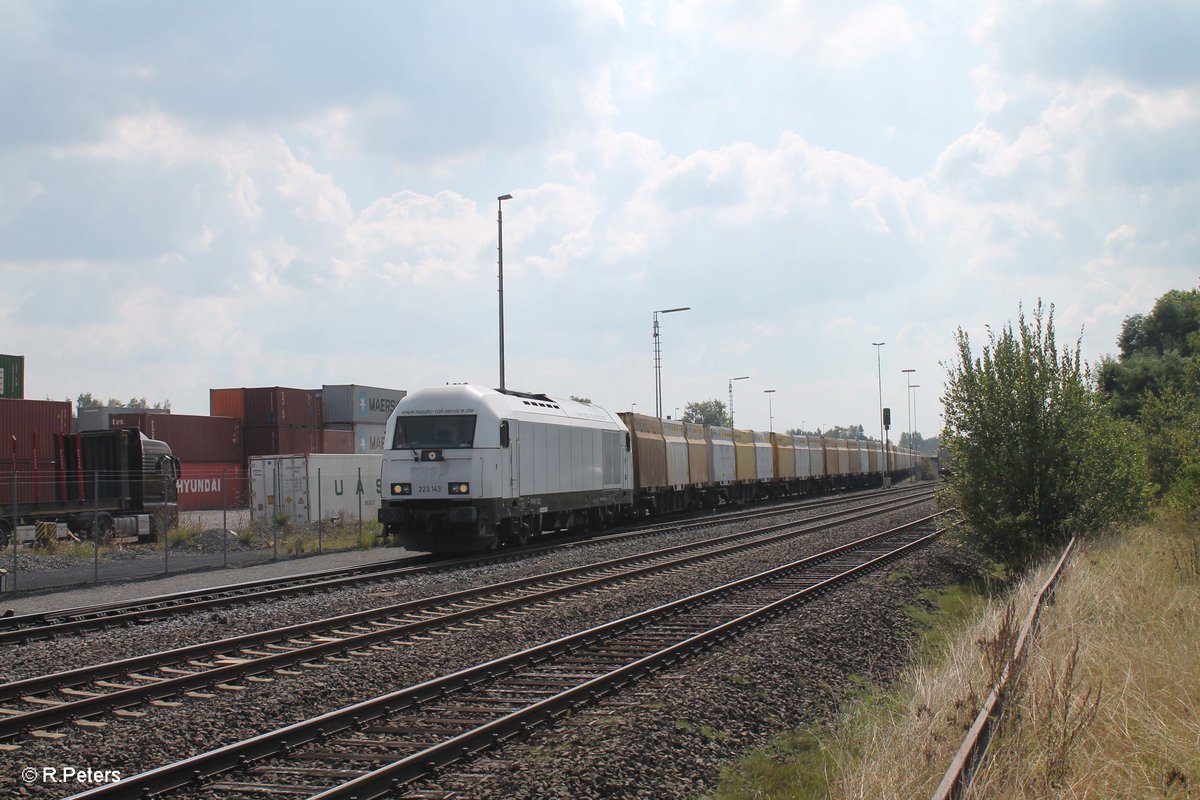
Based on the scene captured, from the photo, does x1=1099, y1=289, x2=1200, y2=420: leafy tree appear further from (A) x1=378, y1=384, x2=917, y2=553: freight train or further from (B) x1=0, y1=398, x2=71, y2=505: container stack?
(B) x1=0, y1=398, x2=71, y2=505: container stack

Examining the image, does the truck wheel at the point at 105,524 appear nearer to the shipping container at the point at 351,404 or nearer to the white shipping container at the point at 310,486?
the white shipping container at the point at 310,486

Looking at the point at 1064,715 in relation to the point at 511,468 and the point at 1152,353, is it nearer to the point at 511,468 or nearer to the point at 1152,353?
the point at 511,468

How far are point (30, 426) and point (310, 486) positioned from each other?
8.84 metres

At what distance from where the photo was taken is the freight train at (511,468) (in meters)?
19.9

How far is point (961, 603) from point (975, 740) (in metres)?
9.79

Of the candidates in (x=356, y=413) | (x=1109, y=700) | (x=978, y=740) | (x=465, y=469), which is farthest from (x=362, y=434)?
(x=978, y=740)

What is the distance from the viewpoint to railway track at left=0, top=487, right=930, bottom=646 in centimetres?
1179

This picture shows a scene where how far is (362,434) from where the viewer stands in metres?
53.7

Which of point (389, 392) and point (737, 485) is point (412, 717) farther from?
point (389, 392)

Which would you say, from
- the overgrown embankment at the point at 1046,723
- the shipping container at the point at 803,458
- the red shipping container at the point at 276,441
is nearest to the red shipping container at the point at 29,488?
the overgrown embankment at the point at 1046,723

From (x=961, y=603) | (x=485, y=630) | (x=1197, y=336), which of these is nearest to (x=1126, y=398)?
(x=1197, y=336)

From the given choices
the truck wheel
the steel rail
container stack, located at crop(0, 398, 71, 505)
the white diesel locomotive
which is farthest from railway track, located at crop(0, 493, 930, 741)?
container stack, located at crop(0, 398, 71, 505)

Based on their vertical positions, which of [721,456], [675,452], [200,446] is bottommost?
[721,456]

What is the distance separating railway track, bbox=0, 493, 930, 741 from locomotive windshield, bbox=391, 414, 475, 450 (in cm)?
489
